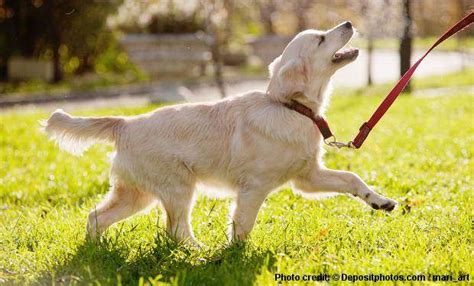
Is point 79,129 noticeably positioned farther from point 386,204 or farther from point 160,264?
point 386,204

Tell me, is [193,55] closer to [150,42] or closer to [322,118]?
[150,42]

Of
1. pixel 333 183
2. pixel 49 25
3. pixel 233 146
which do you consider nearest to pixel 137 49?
pixel 49 25

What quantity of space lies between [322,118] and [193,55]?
46.5 feet

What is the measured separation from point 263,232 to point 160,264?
0.85m

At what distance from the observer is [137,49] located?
59.4 feet

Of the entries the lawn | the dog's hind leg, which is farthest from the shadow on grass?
the dog's hind leg

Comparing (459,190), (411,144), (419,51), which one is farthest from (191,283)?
(419,51)

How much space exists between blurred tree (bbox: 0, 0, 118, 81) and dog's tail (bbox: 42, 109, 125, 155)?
13.2m

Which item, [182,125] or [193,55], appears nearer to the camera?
[182,125]

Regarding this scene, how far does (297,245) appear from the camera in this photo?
4.15 metres

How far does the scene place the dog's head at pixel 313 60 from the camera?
4.43m

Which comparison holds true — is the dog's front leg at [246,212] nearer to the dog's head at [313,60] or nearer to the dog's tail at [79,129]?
the dog's head at [313,60]

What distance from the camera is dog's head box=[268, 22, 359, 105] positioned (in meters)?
4.43

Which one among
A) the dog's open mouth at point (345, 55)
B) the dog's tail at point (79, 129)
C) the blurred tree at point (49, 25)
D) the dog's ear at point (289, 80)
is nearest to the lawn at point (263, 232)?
the dog's tail at point (79, 129)
